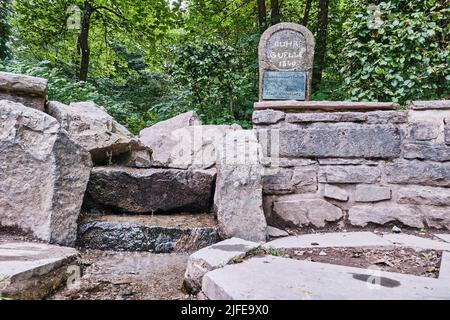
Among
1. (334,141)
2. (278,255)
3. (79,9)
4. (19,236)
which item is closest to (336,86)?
(334,141)

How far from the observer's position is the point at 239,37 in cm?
716

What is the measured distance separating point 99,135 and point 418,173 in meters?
2.45

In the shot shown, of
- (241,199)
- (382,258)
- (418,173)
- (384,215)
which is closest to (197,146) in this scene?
(241,199)

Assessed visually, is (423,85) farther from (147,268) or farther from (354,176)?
(147,268)

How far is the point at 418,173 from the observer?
255 cm

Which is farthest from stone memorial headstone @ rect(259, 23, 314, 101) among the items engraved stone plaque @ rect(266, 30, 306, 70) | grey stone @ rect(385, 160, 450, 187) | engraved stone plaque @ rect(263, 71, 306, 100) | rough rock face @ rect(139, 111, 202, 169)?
grey stone @ rect(385, 160, 450, 187)

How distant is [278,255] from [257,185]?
1.78 ft

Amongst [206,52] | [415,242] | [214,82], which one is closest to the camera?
[415,242]

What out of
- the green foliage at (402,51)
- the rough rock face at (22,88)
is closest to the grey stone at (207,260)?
the rough rock face at (22,88)

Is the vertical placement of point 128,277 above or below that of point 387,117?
below

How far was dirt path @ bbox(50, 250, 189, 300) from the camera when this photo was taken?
157 centimetres

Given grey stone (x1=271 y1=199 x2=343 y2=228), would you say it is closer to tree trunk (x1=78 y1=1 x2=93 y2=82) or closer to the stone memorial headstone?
the stone memorial headstone

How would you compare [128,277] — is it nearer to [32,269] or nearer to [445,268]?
[32,269]

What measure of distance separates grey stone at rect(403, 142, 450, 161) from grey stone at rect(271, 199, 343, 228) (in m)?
0.66
